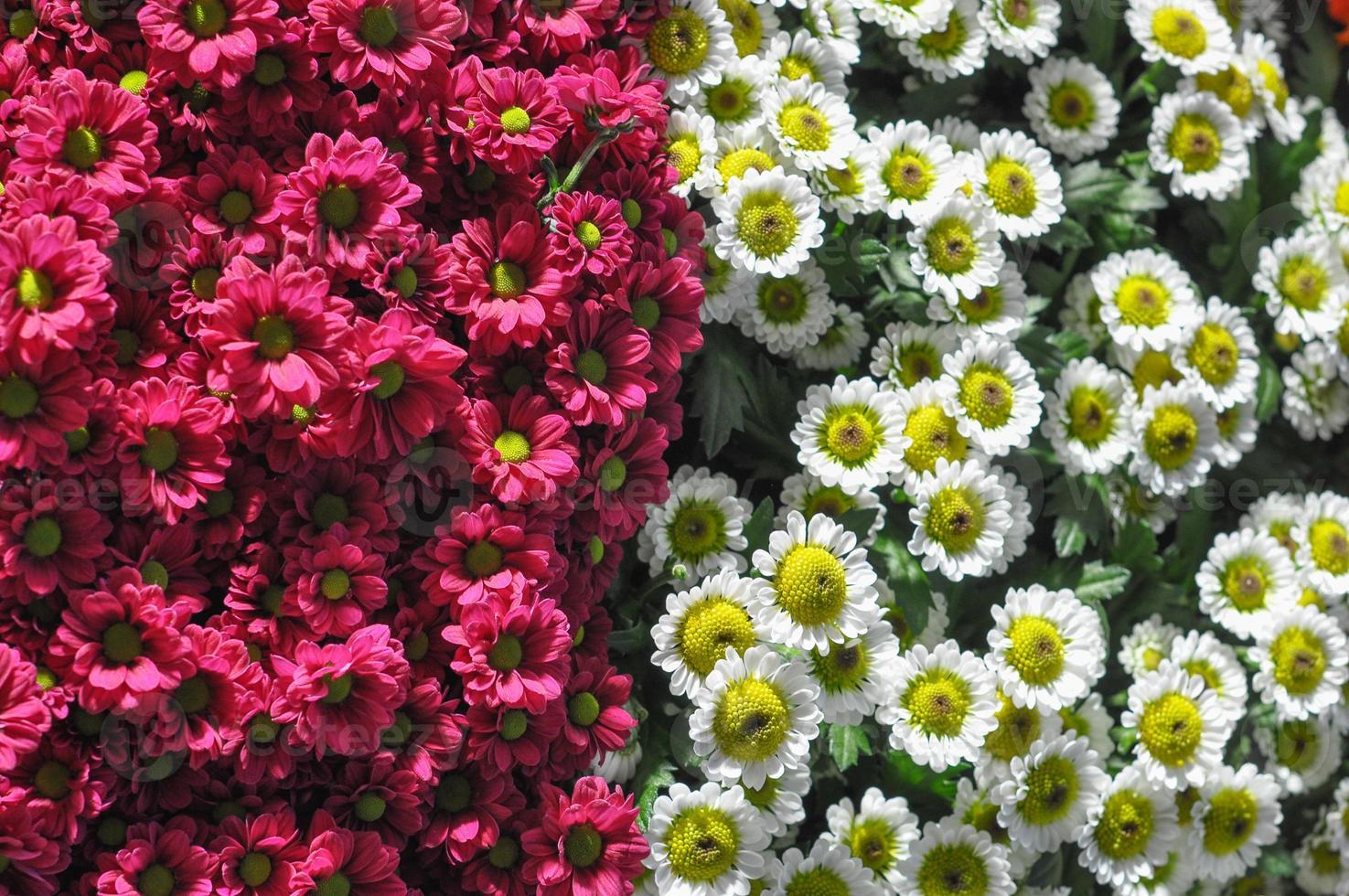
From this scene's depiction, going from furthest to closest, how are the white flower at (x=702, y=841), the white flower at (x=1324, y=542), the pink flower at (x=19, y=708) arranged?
the white flower at (x=1324, y=542) → the white flower at (x=702, y=841) → the pink flower at (x=19, y=708)

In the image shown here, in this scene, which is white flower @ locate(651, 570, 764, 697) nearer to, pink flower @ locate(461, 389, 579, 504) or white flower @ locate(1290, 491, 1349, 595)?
pink flower @ locate(461, 389, 579, 504)

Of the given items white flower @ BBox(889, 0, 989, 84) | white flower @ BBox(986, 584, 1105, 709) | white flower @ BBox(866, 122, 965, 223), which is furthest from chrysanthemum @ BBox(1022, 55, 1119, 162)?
white flower @ BBox(986, 584, 1105, 709)

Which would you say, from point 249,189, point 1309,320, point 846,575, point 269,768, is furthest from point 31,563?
point 1309,320

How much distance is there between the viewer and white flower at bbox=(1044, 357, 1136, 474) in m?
2.07

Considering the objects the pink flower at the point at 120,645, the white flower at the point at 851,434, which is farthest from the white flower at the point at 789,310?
the pink flower at the point at 120,645

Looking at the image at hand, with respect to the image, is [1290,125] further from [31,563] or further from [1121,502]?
[31,563]

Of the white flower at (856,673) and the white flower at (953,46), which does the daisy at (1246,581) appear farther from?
the white flower at (953,46)

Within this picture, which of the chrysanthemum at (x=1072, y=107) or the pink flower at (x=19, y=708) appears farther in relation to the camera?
the chrysanthemum at (x=1072, y=107)

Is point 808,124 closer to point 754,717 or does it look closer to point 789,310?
point 789,310

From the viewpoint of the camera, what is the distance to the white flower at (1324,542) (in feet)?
7.28

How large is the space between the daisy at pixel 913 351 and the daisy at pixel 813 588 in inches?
14.0

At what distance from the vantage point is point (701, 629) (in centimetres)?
172

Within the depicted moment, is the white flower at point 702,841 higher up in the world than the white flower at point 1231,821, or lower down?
higher up

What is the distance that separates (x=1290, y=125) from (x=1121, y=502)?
86cm
